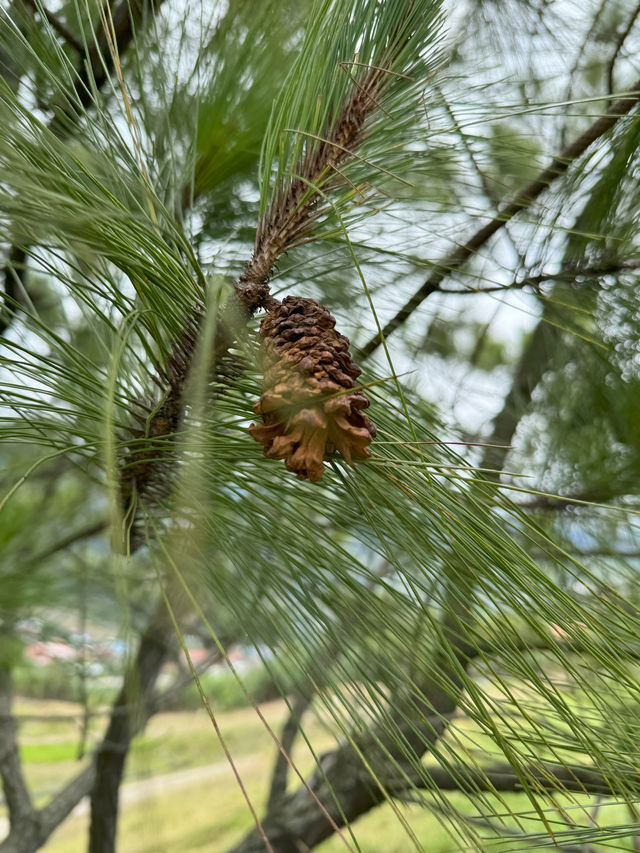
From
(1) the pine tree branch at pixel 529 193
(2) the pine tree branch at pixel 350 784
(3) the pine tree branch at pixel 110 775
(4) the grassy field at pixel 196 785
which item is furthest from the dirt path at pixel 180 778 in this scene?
(1) the pine tree branch at pixel 529 193

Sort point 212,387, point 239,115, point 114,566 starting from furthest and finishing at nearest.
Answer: point 239,115
point 212,387
point 114,566

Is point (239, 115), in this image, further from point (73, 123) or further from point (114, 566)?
point (114, 566)

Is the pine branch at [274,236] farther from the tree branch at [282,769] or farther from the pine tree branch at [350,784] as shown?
the tree branch at [282,769]

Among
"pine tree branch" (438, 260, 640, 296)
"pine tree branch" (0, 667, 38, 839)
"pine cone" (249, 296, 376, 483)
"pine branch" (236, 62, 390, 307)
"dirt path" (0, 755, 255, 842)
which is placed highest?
"pine tree branch" (438, 260, 640, 296)

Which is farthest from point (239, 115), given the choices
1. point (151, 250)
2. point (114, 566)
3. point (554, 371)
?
point (554, 371)

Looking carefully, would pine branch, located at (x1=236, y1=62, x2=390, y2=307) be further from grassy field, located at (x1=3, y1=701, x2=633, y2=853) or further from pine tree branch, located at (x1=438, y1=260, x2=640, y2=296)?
grassy field, located at (x1=3, y1=701, x2=633, y2=853)

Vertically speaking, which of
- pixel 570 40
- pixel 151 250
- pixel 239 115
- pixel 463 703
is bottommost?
pixel 463 703

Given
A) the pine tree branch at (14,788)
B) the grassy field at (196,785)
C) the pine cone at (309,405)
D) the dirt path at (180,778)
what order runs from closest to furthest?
the pine cone at (309,405) → the pine tree branch at (14,788) → the grassy field at (196,785) → the dirt path at (180,778)

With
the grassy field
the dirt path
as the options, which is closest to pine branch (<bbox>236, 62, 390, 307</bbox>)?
the grassy field
